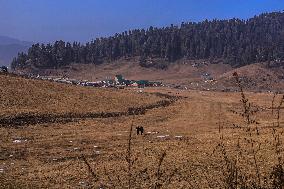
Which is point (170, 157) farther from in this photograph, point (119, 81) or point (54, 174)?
point (119, 81)

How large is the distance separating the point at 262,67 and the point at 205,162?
12997cm

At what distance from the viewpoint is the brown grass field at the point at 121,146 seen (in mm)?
9273

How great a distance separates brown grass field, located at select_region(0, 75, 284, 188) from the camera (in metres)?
9.27

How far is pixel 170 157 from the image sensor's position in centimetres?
1866

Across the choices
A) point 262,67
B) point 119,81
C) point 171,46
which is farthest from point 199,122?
point 171,46

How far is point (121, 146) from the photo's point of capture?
25.8 metres

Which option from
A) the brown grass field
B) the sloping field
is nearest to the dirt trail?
the brown grass field

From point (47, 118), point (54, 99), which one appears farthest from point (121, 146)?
point (54, 99)

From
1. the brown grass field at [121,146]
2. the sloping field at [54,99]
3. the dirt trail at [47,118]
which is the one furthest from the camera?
the sloping field at [54,99]

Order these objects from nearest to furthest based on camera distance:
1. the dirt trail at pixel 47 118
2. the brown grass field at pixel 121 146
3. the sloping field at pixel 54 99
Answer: the brown grass field at pixel 121 146, the dirt trail at pixel 47 118, the sloping field at pixel 54 99

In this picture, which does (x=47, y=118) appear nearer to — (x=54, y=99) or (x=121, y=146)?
(x=54, y=99)

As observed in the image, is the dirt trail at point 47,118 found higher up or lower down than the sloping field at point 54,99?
lower down

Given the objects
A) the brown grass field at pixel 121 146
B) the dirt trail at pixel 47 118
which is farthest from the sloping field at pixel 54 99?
the dirt trail at pixel 47 118

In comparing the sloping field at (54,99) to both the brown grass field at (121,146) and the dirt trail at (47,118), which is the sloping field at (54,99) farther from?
the dirt trail at (47,118)
